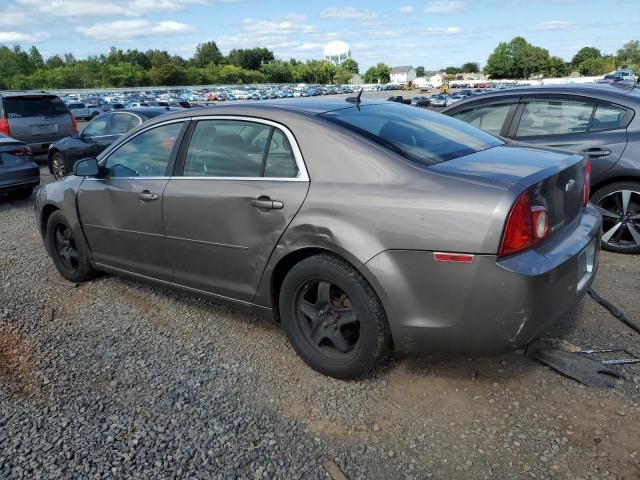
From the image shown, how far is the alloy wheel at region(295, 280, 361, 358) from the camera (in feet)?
10.1

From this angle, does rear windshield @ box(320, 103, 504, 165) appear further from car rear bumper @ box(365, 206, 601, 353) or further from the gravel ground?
the gravel ground

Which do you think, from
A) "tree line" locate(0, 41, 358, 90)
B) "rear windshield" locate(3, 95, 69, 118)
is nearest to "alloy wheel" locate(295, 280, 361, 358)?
"rear windshield" locate(3, 95, 69, 118)

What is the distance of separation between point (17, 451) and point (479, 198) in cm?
254

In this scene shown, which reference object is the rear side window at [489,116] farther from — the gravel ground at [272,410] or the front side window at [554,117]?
the gravel ground at [272,410]

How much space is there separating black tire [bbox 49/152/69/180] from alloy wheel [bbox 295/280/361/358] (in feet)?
30.7

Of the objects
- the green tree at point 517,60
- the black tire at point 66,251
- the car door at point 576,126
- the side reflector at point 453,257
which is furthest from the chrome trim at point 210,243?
the green tree at point 517,60

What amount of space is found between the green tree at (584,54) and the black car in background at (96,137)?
157262 millimetres

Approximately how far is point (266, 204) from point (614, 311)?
2621mm

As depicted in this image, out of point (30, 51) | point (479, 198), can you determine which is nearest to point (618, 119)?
point (479, 198)

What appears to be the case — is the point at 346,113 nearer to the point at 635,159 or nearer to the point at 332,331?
the point at 332,331

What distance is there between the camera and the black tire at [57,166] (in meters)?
11.0

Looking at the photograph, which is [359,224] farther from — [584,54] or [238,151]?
[584,54]

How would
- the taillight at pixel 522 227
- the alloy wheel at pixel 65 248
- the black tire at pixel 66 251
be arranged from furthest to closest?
the alloy wheel at pixel 65 248, the black tire at pixel 66 251, the taillight at pixel 522 227

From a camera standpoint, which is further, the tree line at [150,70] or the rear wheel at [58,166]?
the tree line at [150,70]
